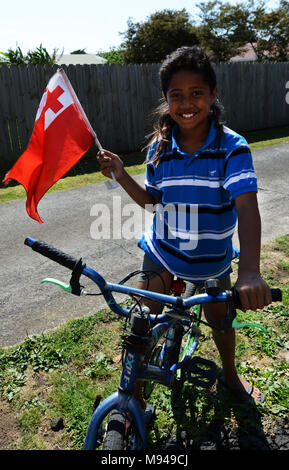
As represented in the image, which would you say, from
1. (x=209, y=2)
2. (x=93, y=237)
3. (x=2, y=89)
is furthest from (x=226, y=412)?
(x=209, y=2)

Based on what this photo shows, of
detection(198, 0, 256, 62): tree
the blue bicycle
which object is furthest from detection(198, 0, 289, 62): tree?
the blue bicycle

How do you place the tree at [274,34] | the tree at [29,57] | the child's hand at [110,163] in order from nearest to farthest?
the child's hand at [110,163] → the tree at [29,57] → the tree at [274,34]

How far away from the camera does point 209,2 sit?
87.8ft

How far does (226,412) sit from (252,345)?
0.71 meters

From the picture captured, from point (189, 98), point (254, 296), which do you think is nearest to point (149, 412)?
point (254, 296)

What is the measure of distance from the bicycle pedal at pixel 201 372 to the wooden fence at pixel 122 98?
7.50 m

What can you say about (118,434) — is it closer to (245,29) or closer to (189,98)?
(189,98)

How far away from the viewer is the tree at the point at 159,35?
2823 centimetres

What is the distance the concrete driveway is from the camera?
142 inches

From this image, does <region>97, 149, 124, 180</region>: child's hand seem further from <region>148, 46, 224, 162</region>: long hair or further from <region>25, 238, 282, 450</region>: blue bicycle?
<region>25, 238, 282, 450</region>: blue bicycle

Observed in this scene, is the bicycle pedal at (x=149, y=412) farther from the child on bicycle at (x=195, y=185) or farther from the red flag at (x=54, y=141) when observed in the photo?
the red flag at (x=54, y=141)

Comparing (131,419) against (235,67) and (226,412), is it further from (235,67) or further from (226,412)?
(235,67)

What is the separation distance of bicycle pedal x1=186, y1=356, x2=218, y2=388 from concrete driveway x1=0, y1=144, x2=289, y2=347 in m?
1.27

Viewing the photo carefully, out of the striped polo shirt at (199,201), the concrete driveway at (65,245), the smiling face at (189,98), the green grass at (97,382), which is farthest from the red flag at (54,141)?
the concrete driveway at (65,245)
